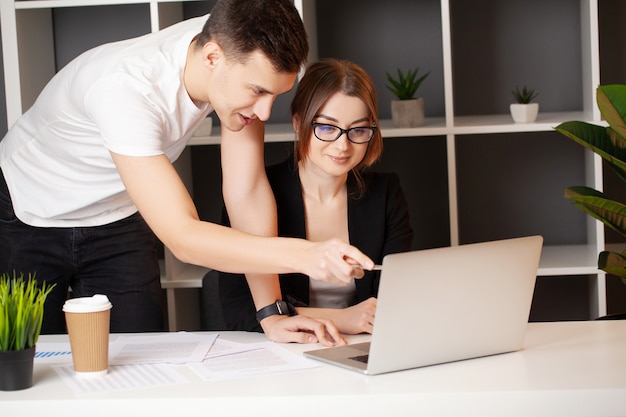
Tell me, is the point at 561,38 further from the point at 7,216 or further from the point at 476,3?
the point at 7,216

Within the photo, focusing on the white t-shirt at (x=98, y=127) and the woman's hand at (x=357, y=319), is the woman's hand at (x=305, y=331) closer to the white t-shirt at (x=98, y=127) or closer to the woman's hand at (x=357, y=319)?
the woman's hand at (x=357, y=319)

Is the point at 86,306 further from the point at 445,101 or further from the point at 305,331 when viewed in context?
the point at 445,101

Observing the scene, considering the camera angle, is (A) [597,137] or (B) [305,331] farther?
(A) [597,137]

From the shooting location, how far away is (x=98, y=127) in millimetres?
1801

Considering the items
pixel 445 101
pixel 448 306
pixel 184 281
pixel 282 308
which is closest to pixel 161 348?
pixel 282 308

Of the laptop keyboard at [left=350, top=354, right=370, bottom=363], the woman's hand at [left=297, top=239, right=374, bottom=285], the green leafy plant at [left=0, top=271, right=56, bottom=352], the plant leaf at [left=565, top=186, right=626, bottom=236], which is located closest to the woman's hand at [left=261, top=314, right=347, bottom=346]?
the laptop keyboard at [left=350, top=354, right=370, bottom=363]

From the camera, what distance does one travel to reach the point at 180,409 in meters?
1.40

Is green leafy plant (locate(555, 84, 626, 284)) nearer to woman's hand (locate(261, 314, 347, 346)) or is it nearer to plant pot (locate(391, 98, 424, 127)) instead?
plant pot (locate(391, 98, 424, 127))

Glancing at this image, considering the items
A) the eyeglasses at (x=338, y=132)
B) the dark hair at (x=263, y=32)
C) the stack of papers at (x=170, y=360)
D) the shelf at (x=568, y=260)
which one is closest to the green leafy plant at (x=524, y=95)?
the shelf at (x=568, y=260)

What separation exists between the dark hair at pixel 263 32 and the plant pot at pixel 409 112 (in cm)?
122

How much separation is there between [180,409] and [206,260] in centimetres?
36

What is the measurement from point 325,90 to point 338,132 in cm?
12

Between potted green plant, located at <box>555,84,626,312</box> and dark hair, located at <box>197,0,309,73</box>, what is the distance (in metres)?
1.10

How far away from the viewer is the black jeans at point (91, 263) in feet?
7.34
